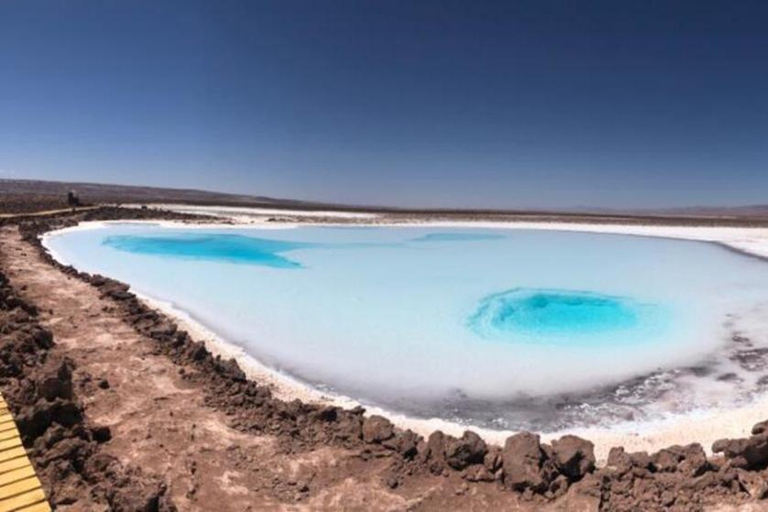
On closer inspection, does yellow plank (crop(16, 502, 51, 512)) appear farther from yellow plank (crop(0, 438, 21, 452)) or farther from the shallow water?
the shallow water

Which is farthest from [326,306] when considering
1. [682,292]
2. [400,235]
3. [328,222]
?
[328,222]

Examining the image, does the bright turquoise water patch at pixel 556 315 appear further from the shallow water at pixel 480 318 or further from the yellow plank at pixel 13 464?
the yellow plank at pixel 13 464

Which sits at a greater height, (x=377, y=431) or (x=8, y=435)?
(x=8, y=435)

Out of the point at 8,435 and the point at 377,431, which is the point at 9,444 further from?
the point at 377,431

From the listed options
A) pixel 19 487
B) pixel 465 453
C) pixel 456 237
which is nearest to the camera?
pixel 19 487

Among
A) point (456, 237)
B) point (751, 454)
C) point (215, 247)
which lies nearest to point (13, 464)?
point (751, 454)

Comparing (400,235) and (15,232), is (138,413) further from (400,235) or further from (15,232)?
(400,235)
